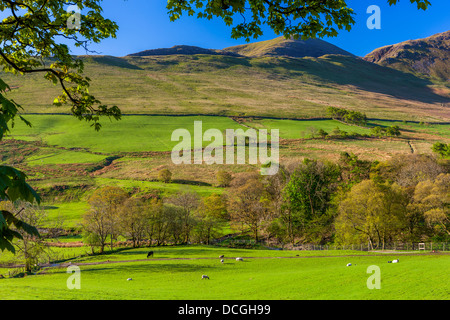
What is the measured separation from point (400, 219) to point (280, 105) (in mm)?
150888

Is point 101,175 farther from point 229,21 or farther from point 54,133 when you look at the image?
point 229,21

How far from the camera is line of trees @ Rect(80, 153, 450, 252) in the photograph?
5206 centimetres

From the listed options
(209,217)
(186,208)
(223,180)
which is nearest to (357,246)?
(209,217)

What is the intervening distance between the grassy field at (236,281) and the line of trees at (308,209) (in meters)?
10.8

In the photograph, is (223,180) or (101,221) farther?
(223,180)

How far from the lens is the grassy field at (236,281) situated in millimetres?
14656

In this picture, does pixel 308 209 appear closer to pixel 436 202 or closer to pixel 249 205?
pixel 249 205

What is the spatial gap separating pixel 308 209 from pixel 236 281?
46232mm

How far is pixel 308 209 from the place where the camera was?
68.2 meters

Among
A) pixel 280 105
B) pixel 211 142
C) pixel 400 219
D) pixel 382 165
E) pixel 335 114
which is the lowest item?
pixel 400 219

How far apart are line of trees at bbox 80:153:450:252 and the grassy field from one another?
1079 cm

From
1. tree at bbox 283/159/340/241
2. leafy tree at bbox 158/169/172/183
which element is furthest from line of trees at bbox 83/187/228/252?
leafy tree at bbox 158/169/172/183
